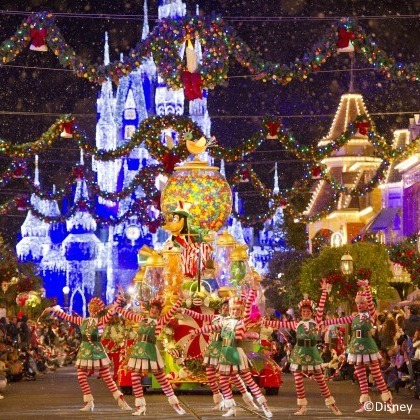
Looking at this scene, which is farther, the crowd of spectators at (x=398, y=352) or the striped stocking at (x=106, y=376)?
the crowd of spectators at (x=398, y=352)

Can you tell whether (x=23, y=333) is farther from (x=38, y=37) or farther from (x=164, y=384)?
(x=164, y=384)

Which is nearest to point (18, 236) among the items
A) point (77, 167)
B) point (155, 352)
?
point (77, 167)

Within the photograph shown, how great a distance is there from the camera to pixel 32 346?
3259 cm

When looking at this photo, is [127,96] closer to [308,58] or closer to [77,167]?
[77,167]

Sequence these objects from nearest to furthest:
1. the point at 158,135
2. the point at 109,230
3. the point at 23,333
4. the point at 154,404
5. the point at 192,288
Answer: the point at 154,404
the point at 192,288
the point at 23,333
the point at 158,135
the point at 109,230

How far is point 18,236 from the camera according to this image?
12700cm

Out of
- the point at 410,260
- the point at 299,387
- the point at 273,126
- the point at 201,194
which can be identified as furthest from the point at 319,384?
the point at 273,126

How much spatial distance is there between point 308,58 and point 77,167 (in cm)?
1643

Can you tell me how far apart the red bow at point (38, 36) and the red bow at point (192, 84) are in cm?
261

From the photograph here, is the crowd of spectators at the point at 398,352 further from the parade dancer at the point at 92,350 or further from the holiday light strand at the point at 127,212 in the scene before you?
the holiday light strand at the point at 127,212

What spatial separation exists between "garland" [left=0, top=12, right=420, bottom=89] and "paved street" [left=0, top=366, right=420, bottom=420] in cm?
588

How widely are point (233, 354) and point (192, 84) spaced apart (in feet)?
26.8

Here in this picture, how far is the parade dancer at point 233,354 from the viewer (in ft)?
55.5

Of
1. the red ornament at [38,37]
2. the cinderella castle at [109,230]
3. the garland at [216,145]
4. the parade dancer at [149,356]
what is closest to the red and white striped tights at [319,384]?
the parade dancer at [149,356]
